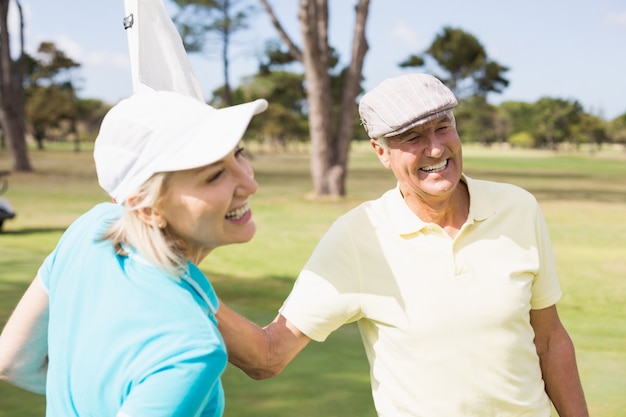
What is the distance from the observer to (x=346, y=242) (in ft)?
7.21

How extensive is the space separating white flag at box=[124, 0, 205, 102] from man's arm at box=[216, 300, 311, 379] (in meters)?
0.59

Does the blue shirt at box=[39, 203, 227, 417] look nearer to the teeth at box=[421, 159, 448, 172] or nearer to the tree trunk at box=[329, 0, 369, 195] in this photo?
the teeth at box=[421, 159, 448, 172]

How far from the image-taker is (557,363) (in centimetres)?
228

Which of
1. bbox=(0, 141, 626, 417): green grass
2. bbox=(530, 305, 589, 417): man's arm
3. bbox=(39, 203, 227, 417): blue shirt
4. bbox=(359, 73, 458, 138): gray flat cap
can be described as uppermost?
bbox=(359, 73, 458, 138): gray flat cap

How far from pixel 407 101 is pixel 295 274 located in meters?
6.30


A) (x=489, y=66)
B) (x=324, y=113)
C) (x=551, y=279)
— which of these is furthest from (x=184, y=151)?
(x=489, y=66)

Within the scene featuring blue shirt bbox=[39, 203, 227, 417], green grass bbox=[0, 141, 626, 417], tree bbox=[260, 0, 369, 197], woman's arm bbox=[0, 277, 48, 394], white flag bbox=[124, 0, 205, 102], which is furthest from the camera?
tree bbox=[260, 0, 369, 197]

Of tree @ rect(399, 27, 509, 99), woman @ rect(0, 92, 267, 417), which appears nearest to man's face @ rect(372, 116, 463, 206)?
woman @ rect(0, 92, 267, 417)

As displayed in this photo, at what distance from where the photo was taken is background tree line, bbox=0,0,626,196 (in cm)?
1716

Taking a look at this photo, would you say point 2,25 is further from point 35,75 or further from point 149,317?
point 35,75

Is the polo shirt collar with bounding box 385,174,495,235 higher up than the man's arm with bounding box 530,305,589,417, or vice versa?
the polo shirt collar with bounding box 385,174,495,235

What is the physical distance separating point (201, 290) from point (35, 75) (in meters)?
64.7

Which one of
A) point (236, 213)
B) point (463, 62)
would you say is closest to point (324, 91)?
point (236, 213)

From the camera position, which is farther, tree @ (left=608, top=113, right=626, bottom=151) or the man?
tree @ (left=608, top=113, right=626, bottom=151)
